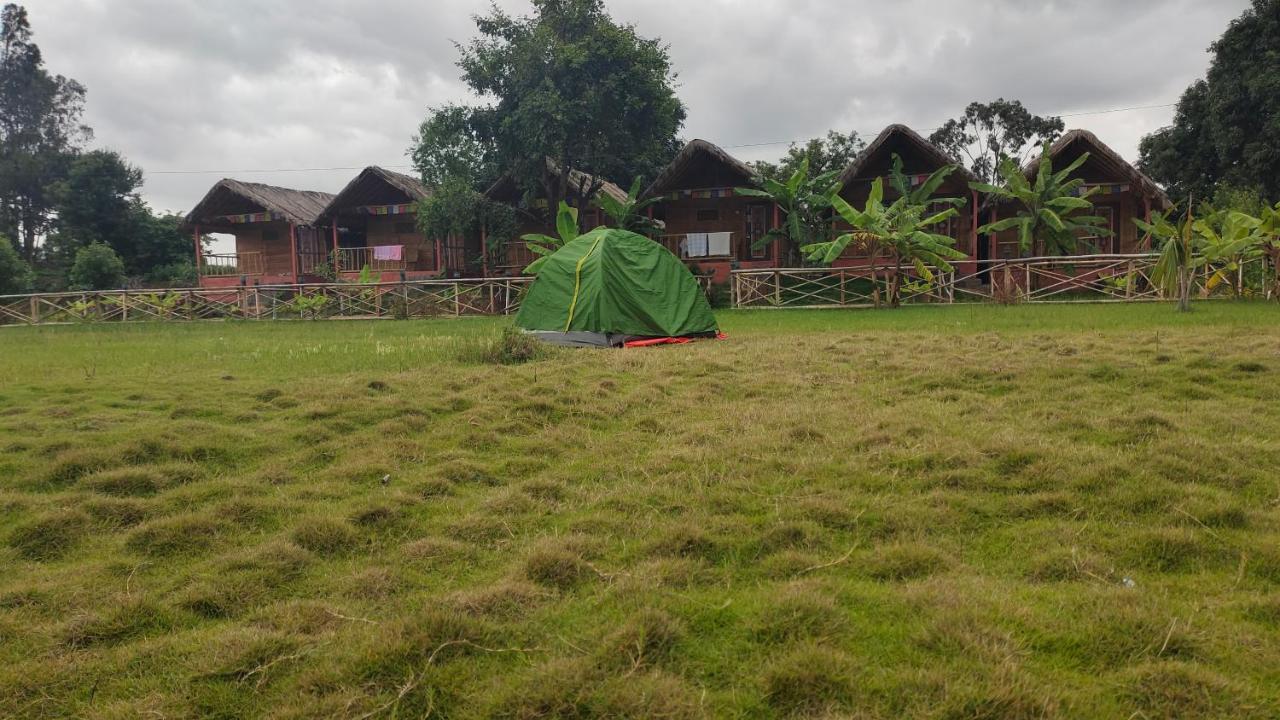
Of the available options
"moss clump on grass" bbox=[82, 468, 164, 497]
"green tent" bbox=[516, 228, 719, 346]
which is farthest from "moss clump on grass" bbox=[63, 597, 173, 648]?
"green tent" bbox=[516, 228, 719, 346]

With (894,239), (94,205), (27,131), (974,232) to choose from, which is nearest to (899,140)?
(974,232)

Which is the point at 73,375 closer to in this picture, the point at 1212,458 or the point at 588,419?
the point at 588,419

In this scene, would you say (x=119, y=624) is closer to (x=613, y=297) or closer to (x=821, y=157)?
(x=613, y=297)

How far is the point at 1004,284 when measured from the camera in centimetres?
1543

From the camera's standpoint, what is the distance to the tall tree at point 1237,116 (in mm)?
19531

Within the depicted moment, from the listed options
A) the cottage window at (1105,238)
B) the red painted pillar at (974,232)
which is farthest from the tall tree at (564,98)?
the cottage window at (1105,238)

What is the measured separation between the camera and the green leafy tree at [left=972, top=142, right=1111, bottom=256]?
17781 millimetres

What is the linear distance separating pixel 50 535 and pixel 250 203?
2490 cm

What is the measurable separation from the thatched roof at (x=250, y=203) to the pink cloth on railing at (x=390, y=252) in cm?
206

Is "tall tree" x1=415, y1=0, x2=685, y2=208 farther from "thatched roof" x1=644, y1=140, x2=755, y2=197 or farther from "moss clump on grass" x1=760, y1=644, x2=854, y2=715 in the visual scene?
"moss clump on grass" x1=760, y1=644, x2=854, y2=715

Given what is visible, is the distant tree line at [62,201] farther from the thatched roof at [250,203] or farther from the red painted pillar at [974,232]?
the red painted pillar at [974,232]

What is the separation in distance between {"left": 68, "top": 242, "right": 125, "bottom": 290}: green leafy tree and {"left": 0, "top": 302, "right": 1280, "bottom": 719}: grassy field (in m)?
24.0

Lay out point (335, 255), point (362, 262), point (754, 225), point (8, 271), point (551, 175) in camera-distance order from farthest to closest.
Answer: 1. point (362, 262)
2. point (8, 271)
3. point (335, 255)
4. point (754, 225)
5. point (551, 175)

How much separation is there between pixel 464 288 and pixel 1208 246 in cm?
1381
